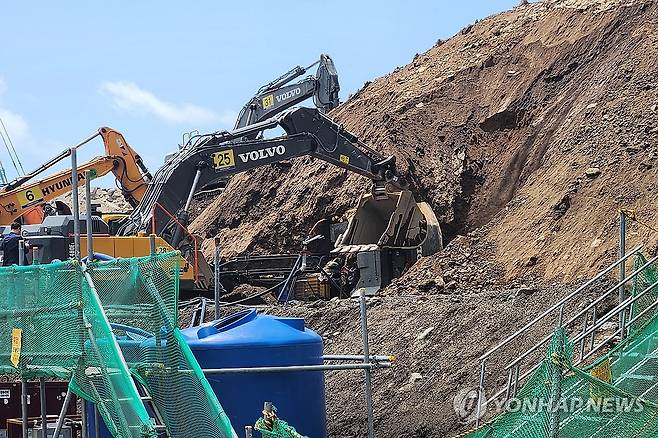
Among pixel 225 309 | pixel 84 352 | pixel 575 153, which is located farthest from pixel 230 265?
pixel 84 352

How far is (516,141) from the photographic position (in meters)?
30.0

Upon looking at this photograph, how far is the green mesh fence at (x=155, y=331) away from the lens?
934cm

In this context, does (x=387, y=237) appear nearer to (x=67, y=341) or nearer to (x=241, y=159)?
(x=241, y=159)

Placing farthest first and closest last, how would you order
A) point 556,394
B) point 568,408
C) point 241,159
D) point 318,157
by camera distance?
point 318,157 < point 241,159 < point 568,408 < point 556,394

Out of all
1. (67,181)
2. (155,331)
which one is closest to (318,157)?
(67,181)

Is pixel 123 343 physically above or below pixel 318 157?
below

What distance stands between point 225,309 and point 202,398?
1399cm

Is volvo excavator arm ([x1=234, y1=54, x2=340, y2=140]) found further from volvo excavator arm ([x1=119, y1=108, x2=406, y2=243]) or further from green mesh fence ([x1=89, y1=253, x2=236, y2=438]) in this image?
green mesh fence ([x1=89, y1=253, x2=236, y2=438])

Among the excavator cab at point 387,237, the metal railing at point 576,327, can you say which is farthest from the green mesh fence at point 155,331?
the excavator cab at point 387,237

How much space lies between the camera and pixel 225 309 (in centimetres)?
2306

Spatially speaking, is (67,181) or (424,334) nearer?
(424,334)

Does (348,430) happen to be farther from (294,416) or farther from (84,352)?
(84,352)

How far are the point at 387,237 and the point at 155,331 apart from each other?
51.9 ft

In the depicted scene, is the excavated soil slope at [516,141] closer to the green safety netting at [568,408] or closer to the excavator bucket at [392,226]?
the excavator bucket at [392,226]
